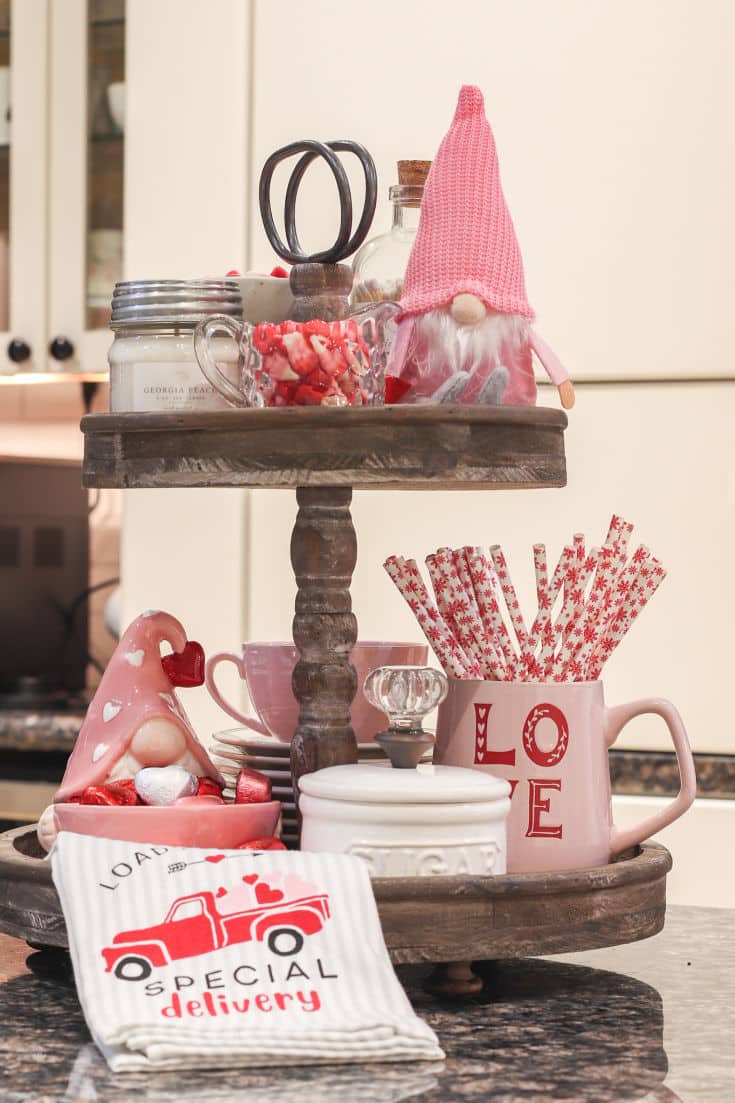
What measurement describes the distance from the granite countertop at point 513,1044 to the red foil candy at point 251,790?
0.13 m

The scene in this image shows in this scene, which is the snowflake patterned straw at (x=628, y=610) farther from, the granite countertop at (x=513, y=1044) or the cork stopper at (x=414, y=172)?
the cork stopper at (x=414, y=172)

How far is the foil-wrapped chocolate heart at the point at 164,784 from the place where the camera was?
82 cm

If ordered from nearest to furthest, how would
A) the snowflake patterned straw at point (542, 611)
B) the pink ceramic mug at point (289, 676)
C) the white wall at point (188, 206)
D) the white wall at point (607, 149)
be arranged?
1. the snowflake patterned straw at point (542, 611)
2. the pink ceramic mug at point (289, 676)
3. the white wall at point (607, 149)
4. the white wall at point (188, 206)

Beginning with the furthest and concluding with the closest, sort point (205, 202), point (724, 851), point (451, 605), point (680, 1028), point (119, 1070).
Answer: point (205, 202) < point (724, 851) < point (451, 605) < point (680, 1028) < point (119, 1070)

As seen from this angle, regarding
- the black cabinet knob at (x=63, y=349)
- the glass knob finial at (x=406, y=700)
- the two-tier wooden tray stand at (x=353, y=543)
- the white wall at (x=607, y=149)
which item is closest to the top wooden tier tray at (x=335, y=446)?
the two-tier wooden tray stand at (x=353, y=543)

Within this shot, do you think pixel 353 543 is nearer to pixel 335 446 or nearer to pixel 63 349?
pixel 335 446

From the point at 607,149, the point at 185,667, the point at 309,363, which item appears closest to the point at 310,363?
the point at 309,363

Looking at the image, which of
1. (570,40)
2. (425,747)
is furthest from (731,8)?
(425,747)

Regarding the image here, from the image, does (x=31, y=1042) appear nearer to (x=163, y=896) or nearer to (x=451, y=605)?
(x=163, y=896)

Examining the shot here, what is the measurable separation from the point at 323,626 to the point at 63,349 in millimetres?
1547

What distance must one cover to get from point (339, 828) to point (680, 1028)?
0.63 feet

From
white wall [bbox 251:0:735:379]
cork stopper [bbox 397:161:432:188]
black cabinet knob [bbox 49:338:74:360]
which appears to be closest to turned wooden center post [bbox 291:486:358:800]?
cork stopper [bbox 397:161:432:188]

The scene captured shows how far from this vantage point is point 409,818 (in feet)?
2.46

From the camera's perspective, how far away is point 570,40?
1862mm
